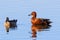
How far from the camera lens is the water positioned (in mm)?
22219

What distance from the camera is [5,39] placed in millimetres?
21250

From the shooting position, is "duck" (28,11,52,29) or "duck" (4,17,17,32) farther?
"duck" (28,11,52,29)

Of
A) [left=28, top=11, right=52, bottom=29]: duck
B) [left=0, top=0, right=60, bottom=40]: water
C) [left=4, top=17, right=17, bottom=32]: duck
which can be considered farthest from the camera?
[left=28, top=11, right=52, bottom=29]: duck

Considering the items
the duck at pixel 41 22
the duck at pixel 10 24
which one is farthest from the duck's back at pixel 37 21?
the duck at pixel 10 24

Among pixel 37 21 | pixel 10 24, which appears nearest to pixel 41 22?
pixel 37 21

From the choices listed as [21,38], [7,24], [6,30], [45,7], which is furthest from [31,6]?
[21,38]

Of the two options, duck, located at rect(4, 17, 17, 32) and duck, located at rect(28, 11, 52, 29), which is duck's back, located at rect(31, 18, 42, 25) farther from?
duck, located at rect(4, 17, 17, 32)

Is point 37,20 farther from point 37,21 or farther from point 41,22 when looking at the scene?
point 41,22

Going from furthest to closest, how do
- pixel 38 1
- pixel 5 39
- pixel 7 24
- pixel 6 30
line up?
pixel 38 1 < pixel 7 24 < pixel 6 30 < pixel 5 39

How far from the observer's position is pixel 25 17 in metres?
29.8

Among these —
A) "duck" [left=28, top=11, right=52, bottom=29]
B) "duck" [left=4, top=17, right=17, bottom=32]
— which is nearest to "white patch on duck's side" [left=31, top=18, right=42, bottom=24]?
"duck" [left=28, top=11, right=52, bottom=29]

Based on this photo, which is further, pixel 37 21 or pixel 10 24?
pixel 37 21

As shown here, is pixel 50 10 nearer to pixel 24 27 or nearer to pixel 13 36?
pixel 24 27

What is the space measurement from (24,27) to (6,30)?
152cm
